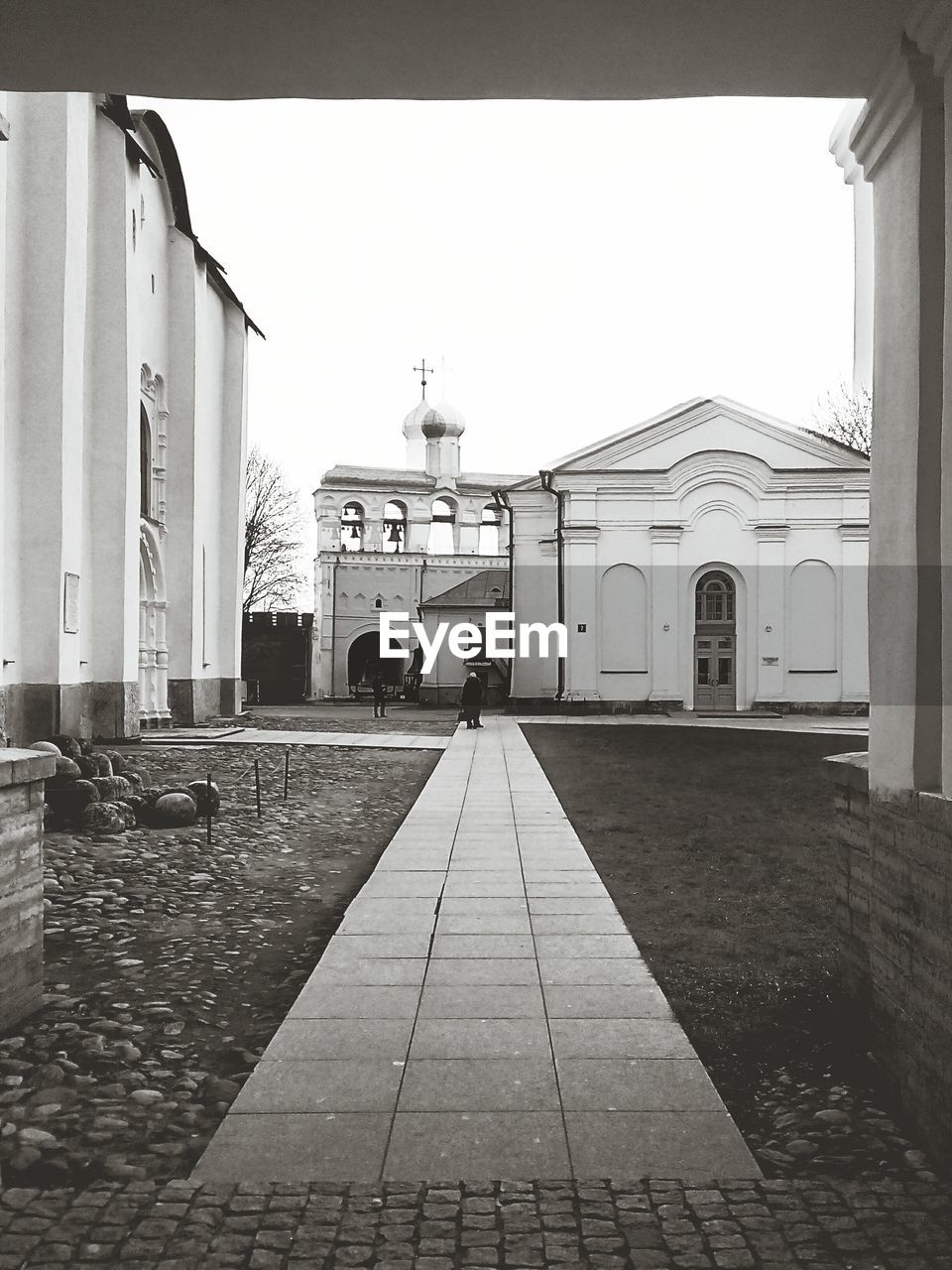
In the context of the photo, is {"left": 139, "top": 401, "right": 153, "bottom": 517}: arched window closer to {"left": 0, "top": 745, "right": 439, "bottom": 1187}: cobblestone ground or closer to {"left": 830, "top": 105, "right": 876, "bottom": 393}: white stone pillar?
{"left": 0, "top": 745, "right": 439, "bottom": 1187}: cobblestone ground

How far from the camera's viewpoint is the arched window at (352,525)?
156ft

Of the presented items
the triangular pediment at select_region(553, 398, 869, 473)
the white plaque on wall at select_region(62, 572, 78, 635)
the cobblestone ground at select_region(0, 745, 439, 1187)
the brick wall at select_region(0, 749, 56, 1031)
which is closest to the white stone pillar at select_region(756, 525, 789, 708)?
the triangular pediment at select_region(553, 398, 869, 473)

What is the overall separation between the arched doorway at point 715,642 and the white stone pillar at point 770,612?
716 mm

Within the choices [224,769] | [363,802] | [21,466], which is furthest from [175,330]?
[363,802]

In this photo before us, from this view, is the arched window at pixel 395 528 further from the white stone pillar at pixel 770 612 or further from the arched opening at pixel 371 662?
the white stone pillar at pixel 770 612

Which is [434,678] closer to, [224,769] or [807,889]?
[224,769]

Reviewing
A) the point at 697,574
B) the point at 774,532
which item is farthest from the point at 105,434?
the point at 774,532

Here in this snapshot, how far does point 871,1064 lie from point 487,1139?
150 centimetres

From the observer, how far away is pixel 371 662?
159 feet

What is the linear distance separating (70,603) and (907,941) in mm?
13484

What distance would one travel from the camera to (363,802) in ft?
38.9

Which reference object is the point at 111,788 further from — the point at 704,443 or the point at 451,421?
the point at 451,421

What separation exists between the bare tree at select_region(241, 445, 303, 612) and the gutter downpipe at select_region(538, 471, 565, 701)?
2046 centimetres

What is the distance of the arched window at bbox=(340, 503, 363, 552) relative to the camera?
47.6 meters
